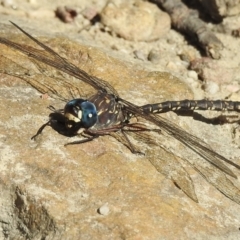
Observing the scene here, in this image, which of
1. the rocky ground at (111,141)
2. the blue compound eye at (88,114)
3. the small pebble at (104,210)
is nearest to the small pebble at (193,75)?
the rocky ground at (111,141)

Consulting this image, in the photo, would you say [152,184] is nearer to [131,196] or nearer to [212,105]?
[131,196]

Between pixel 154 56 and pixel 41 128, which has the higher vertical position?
pixel 154 56

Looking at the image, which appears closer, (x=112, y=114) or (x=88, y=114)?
(x=88, y=114)

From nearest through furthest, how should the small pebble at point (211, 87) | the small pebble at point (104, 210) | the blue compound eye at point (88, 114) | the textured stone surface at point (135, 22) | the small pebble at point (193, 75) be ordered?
the small pebble at point (104, 210)
the blue compound eye at point (88, 114)
the small pebble at point (211, 87)
the small pebble at point (193, 75)
the textured stone surface at point (135, 22)

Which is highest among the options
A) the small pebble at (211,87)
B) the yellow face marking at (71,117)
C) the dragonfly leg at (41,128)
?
the small pebble at (211,87)

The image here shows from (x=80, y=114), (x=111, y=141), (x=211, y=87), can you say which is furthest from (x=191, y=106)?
(x=80, y=114)

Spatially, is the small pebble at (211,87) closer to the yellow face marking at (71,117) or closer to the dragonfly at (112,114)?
the dragonfly at (112,114)

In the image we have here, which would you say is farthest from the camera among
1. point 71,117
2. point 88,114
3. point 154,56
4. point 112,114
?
point 154,56

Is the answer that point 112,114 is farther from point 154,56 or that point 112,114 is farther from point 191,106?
point 154,56
